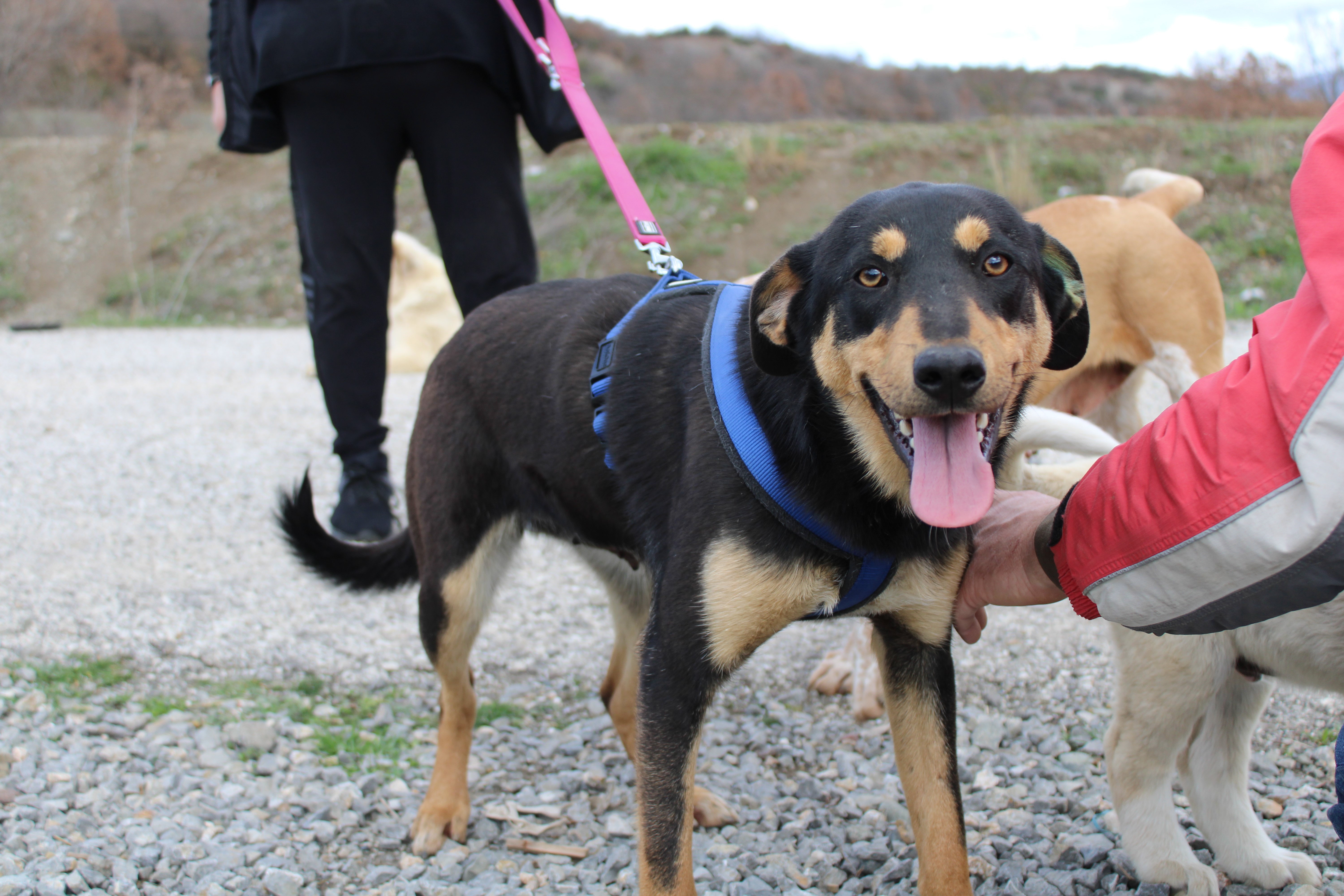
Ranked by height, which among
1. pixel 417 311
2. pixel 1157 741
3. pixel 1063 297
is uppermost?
pixel 1063 297

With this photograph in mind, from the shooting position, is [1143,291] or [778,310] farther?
[1143,291]

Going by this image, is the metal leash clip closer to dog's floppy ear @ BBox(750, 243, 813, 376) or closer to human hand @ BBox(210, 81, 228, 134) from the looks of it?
human hand @ BBox(210, 81, 228, 134)

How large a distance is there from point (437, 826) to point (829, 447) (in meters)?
1.42

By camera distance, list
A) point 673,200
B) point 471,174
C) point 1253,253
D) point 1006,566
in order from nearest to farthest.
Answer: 1. point 1006,566
2. point 471,174
3. point 1253,253
4. point 673,200

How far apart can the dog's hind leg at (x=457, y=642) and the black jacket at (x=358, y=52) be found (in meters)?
1.67

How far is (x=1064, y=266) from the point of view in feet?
7.03

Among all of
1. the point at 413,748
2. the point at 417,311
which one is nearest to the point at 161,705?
the point at 413,748

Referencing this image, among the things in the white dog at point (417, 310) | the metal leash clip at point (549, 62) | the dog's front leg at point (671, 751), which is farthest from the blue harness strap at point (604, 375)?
the white dog at point (417, 310)

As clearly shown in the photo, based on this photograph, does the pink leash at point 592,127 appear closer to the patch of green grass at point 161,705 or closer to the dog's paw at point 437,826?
the dog's paw at point 437,826

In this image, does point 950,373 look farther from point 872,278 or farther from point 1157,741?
point 1157,741

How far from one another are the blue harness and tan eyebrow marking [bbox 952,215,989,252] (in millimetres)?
429

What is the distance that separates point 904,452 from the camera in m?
1.87

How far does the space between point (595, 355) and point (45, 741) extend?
1844mm

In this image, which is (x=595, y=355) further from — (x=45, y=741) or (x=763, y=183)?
(x=763, y=183)
